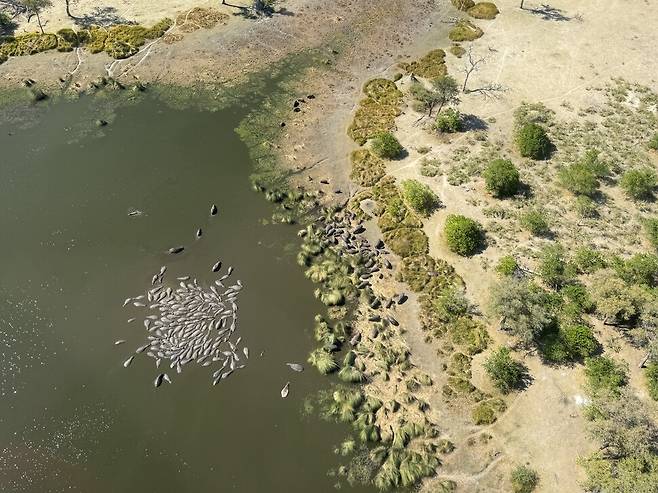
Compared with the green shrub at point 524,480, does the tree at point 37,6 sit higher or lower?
higher

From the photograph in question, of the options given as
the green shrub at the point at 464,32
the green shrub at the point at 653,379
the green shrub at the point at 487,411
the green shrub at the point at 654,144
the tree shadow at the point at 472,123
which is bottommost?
the green shrub at the point at 487,411

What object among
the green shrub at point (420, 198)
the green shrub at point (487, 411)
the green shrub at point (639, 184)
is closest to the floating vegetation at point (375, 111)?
the green shrub at point (420, 198)

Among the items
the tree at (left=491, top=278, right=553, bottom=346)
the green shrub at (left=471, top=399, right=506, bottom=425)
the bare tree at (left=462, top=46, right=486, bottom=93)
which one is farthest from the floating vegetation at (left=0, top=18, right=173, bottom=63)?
the green shrub at (left=471, top=399, right=506, bottom=425)

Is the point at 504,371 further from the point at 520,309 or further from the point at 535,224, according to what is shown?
the point at 535,224

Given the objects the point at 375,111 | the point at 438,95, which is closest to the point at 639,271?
the point at 438,95

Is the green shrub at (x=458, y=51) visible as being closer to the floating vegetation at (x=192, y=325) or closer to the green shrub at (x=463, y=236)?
the green shrub at (x=463, y=236)

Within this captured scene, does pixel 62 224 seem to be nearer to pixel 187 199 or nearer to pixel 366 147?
pixel 187 199
